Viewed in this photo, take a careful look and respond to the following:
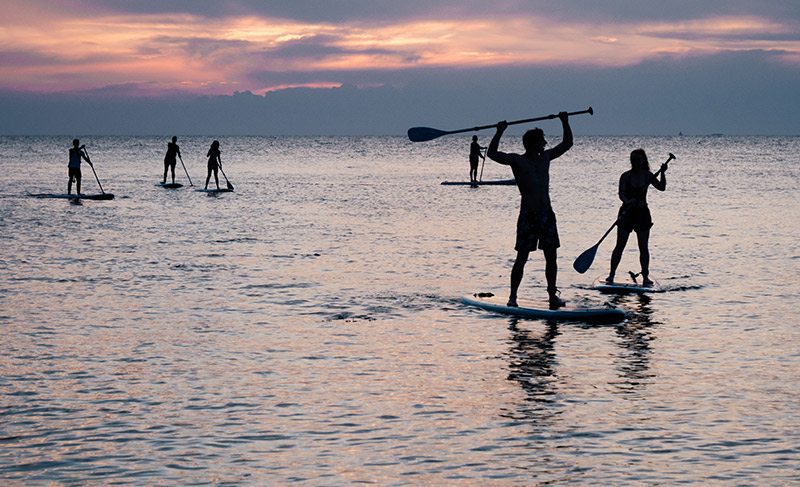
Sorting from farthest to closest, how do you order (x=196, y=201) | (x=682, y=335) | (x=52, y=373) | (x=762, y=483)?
1. (x=196, y=201)
2. (x=682, y=335)
3. (x=52, y=373)
4. (x=762, y=483)

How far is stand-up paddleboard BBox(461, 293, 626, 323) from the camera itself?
36.8 feet

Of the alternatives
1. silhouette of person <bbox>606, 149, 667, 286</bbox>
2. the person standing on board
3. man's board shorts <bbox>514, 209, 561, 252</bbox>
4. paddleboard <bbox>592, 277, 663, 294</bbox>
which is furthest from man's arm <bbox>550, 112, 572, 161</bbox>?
paddleboard <bbox>592, 277, 663, 294</bbox>

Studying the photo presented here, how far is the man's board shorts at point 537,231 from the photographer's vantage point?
1151 centimetres

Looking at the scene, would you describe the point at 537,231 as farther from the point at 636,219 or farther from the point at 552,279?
the point at 636,219

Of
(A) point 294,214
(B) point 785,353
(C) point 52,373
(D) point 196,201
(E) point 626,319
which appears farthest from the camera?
(D) point 196,201

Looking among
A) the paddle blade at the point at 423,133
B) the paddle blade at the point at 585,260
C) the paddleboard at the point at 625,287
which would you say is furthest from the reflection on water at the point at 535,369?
the paddle blade at the point at 423,133

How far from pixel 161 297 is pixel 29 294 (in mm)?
1879

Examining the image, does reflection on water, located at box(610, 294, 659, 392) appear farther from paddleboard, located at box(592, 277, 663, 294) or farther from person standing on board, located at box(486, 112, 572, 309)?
person standing on board, located at box(486, 112, 572, 309)

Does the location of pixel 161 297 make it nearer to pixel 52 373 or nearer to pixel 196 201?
pixel 52 373

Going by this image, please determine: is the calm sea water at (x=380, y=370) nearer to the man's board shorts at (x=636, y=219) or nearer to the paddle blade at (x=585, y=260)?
the paddle blade at (x=585, y=260)

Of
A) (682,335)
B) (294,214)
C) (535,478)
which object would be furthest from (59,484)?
(294,214)

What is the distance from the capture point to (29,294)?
43.7ft

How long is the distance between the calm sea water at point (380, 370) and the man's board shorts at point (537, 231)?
996 mm

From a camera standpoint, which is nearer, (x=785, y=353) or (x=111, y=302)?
(x=785, y=353)
